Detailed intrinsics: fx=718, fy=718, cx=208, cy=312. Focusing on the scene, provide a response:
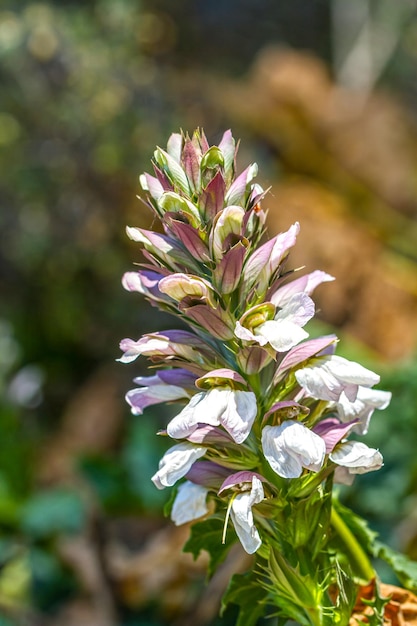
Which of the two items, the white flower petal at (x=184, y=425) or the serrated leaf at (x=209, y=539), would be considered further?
the serrated leaf at (x=209, y=539)

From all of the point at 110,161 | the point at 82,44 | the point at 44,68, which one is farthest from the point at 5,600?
Result: the point at 82,44

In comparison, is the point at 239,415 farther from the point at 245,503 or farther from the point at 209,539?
the point at 209,539

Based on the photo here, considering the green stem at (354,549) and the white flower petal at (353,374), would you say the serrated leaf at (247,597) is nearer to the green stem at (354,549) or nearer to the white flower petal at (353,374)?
A: the green stem at (354,549)

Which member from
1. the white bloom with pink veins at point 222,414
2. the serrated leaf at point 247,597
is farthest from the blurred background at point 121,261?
the white bloom with pink veins at point 222,414

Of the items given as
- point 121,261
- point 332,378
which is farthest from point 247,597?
point 121,261

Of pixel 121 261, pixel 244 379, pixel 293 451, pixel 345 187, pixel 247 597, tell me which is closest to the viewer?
pixel 293 451

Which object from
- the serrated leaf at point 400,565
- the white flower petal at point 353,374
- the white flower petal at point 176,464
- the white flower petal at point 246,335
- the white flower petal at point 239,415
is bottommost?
the serrated leaf at point 400,565

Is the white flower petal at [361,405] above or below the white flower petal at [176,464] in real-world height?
above

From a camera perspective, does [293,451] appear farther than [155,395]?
No
